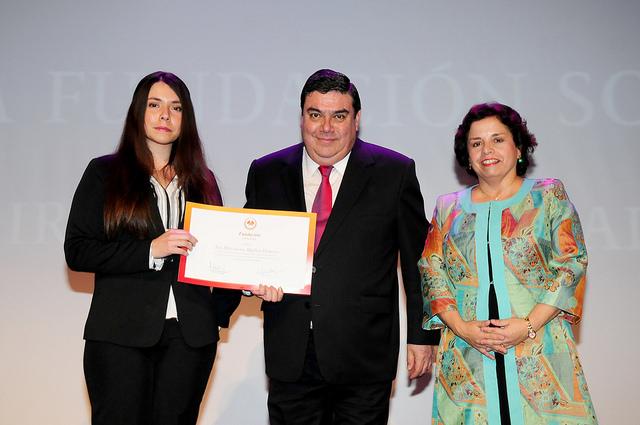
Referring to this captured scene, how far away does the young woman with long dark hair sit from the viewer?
209cm

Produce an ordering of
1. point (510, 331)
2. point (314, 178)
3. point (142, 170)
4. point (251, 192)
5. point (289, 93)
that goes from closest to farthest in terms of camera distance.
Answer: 1. point (510, 331)
2. point (142, 170)
3. point (314, 178)
4. point (251, 192)
5. point (289, 93)

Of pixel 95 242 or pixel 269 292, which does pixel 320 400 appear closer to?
pixel 269 292

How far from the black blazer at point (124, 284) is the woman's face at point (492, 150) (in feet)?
3.60

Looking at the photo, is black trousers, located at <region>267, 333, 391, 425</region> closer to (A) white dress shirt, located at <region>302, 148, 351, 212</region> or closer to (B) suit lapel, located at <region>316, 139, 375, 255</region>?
(B) suit lapel, located at <region>316, 139, 375, 255</region>

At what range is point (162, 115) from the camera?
234 cm

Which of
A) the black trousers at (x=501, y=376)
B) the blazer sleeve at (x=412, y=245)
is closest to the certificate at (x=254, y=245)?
the blazer sleeve at (x=412, y=245)

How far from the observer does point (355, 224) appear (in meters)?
2.37

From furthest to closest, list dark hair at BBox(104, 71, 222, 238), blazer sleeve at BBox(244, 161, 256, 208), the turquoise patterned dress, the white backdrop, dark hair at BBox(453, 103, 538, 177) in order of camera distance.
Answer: the white backdrop → blazer sleeve at BBox(244, 161, 256, 208) → dark hair at BBox(453, 103, 538, 177) → dark hair at BBox(104, 71, 222, 238) → the turquoise patterned dress

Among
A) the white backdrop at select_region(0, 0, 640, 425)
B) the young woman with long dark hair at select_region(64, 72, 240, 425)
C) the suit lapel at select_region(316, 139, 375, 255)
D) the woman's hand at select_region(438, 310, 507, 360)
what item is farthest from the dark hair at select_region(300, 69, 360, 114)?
the white backdrop at select_region(0, 0, 640, 425)

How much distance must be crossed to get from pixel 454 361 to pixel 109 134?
98.8 inches

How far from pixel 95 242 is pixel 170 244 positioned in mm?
272

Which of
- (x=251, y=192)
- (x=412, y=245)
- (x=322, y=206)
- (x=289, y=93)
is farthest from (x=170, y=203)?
(x=289, y=93)

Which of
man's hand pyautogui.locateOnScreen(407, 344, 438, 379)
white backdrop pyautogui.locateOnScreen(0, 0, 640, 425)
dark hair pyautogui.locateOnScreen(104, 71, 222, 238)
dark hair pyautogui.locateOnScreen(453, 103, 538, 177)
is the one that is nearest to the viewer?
dark hair pyautogui.locateOnScreen(104, 71, 222, 238)

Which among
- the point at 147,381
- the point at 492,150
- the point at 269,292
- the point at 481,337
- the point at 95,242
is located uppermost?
the point at 492,150
